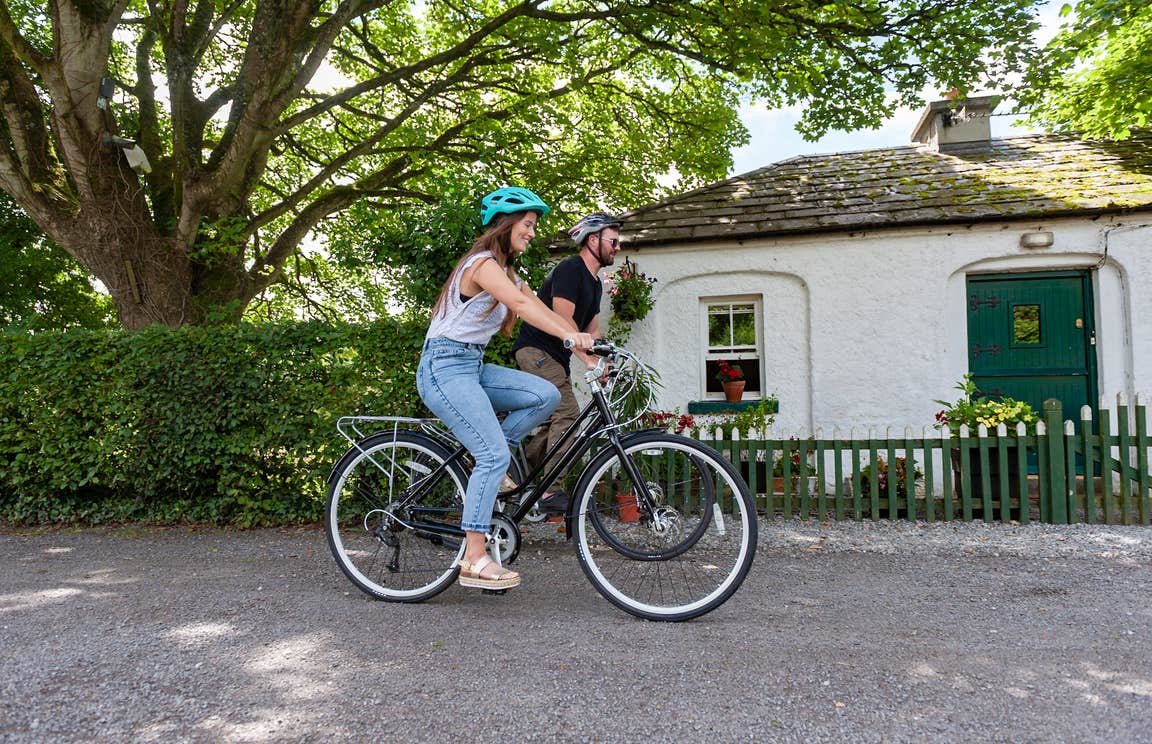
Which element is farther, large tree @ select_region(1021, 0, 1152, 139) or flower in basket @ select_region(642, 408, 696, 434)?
large tree @ select_region(1021, 0, 1152, 139)

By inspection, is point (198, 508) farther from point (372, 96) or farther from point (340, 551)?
point (372, 96)

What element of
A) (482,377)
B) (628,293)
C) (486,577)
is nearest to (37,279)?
(628,293)

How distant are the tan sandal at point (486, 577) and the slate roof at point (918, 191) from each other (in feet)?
20.6

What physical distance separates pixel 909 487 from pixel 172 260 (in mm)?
8676

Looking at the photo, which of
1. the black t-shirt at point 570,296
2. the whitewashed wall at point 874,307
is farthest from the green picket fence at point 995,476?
the black t-shirt at point 570,296

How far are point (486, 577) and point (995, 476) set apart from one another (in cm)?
496

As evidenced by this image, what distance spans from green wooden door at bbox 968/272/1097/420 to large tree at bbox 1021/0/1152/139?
2272 millimetres

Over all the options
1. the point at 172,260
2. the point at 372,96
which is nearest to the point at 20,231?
the point at 172,260

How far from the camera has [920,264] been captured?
8711 millimetres

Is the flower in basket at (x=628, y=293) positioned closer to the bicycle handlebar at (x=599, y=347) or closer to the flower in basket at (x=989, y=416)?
the flower in basket at (x=989, y=416)

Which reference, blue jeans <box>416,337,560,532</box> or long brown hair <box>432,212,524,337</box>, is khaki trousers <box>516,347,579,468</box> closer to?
blue jeans <box>416,337,560,532</box>

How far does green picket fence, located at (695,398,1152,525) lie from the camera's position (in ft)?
19.6

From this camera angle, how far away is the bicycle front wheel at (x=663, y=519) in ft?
11.1

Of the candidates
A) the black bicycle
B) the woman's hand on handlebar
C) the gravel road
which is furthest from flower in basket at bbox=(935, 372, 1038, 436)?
the woman's hand on handlebar
